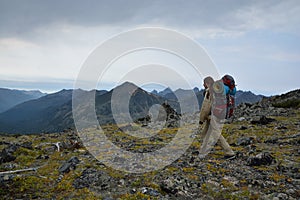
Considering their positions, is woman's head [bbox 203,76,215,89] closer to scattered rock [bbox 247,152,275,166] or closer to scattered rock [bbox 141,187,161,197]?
scattered rock [bbox 247,152,275,166]

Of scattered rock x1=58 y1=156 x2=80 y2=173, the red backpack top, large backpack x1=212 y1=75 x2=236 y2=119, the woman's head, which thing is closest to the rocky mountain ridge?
scattered rock x1=58 y1=156 x2=80 y2=173

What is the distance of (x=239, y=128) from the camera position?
74.1 ft

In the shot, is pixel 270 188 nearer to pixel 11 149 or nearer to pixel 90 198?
pixel 90 198

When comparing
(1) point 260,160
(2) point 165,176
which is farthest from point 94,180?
(1) point 260,160

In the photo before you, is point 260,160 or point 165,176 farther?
point 260,160

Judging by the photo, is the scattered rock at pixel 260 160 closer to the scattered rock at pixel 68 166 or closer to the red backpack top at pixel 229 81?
the red backpack top at pixel 229 81

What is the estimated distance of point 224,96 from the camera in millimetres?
12602

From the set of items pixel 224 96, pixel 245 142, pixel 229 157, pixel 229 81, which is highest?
pixel 229 81

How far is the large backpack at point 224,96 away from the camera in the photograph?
1252 centimetres

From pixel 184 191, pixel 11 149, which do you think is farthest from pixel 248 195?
pixel 11 149

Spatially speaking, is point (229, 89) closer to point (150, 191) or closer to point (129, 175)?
point (129, 175)

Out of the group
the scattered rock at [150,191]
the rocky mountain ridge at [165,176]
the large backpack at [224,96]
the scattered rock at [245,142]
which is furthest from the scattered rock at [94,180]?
the scattered rock at [245,142]

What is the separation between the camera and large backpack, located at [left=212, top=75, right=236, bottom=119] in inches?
493

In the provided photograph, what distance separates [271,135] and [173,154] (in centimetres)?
822
